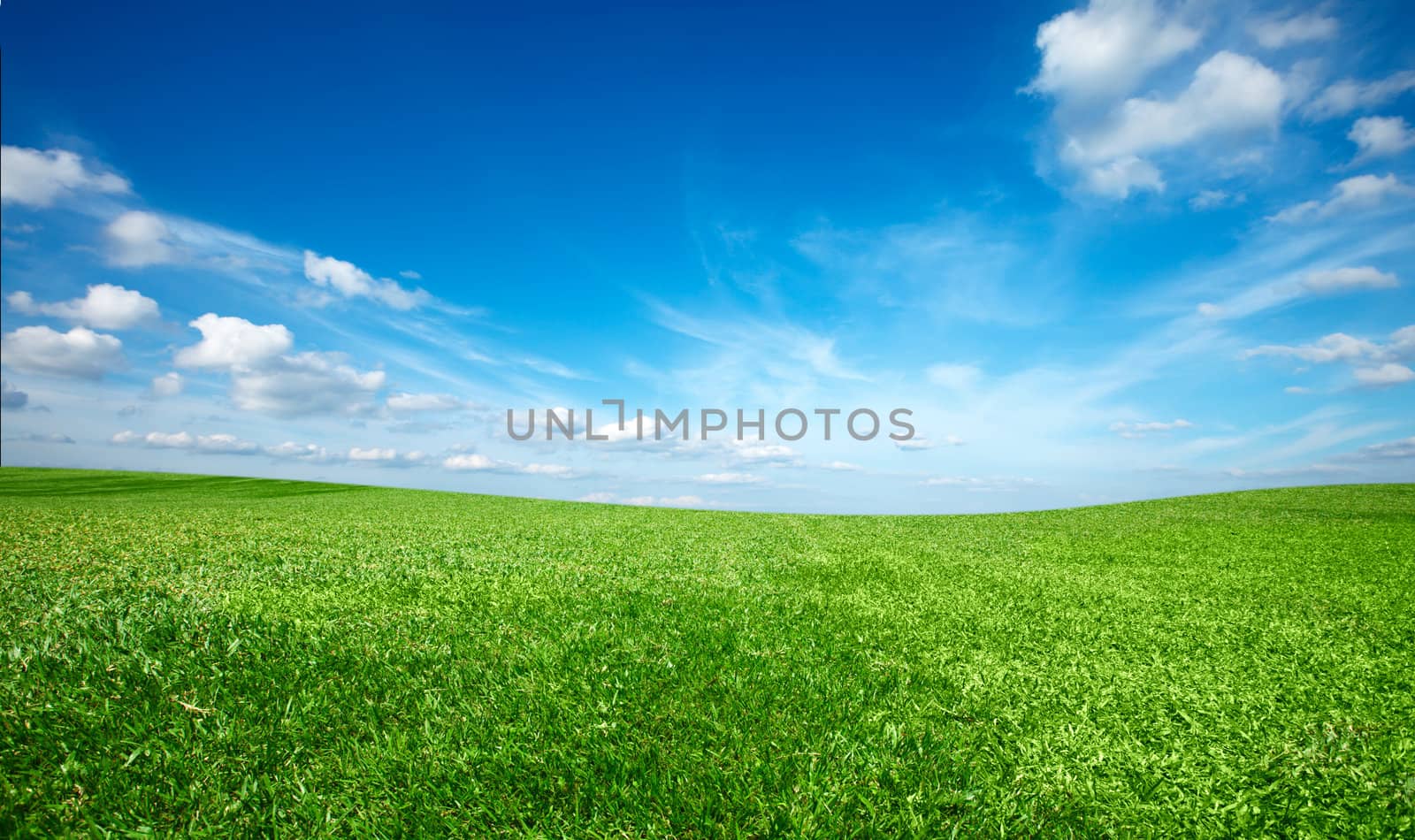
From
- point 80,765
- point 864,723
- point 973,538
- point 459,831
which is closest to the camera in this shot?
point 459,831

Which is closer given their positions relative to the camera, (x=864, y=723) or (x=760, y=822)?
(x=760, y=822)

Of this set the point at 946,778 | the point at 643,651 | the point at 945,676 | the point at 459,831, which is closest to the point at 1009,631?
the point at 945,676

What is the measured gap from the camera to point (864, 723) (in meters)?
3.44

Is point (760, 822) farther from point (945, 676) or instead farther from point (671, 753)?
point (945, 676)

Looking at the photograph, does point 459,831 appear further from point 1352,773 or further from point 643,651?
point 1352,773

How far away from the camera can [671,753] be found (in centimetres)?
308

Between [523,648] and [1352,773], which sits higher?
[523,648]

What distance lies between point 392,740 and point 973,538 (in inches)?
436

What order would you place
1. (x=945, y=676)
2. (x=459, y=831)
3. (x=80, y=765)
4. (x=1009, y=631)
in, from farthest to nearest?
(x=1009, y=631) < (x=945, y=676) < (x=80, y=765) < (x=459, y=831)

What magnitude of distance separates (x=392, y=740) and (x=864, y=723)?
8.21 ft

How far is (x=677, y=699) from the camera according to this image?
364 cm

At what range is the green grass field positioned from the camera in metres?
2.76

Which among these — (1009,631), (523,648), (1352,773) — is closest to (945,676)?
(1009,631)

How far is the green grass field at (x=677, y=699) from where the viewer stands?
2.76 metres
